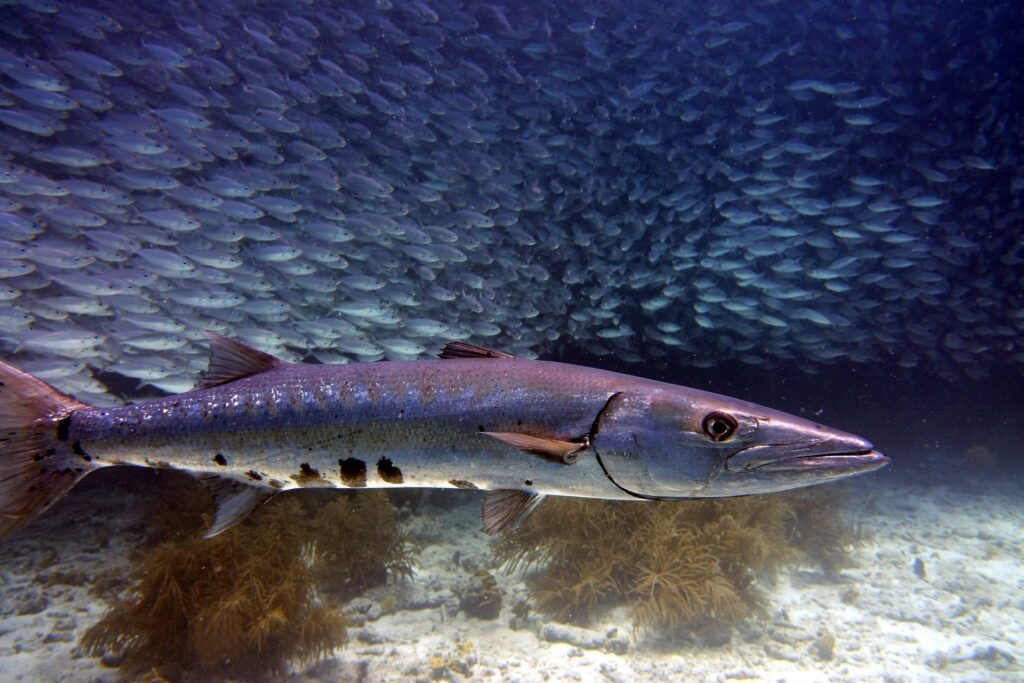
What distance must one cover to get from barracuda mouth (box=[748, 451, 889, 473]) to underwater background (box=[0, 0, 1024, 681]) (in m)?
4.06

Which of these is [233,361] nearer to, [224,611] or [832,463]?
[832,463]

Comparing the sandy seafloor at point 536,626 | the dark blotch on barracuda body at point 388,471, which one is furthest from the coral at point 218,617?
the dark blotch on barracuda body at point 388,471

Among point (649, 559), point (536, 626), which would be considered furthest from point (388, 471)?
point (649, 559)

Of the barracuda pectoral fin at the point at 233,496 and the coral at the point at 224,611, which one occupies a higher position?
the barracuda pectoral fin at the point at 233,496

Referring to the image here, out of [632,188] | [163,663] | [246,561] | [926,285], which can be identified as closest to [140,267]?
[246,561]

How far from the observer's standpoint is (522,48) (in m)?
10.4

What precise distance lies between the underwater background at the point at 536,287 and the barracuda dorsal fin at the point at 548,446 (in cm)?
383

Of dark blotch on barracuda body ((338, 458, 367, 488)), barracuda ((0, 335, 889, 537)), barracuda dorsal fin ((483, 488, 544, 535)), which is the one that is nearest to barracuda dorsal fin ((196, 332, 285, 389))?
barracuda ((0, 335, 889, 537))

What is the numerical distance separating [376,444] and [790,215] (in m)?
10.5

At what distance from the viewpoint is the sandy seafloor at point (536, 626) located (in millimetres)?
4668

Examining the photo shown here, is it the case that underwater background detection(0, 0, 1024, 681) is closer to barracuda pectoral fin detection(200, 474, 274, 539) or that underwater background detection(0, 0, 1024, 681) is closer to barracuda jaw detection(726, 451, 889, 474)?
barracuda pectoral fin detection(200, 474, 274, 539)

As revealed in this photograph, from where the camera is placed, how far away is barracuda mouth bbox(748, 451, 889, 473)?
149 centimetres

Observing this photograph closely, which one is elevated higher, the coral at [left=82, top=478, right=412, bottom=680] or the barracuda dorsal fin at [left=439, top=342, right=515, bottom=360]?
the barracuda dorsal fin at [left=439, top=342, right=515, bottom=360]

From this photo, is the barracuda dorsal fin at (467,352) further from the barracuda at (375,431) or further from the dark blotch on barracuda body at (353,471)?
the dark blotch on barracuda body at (353,471)
